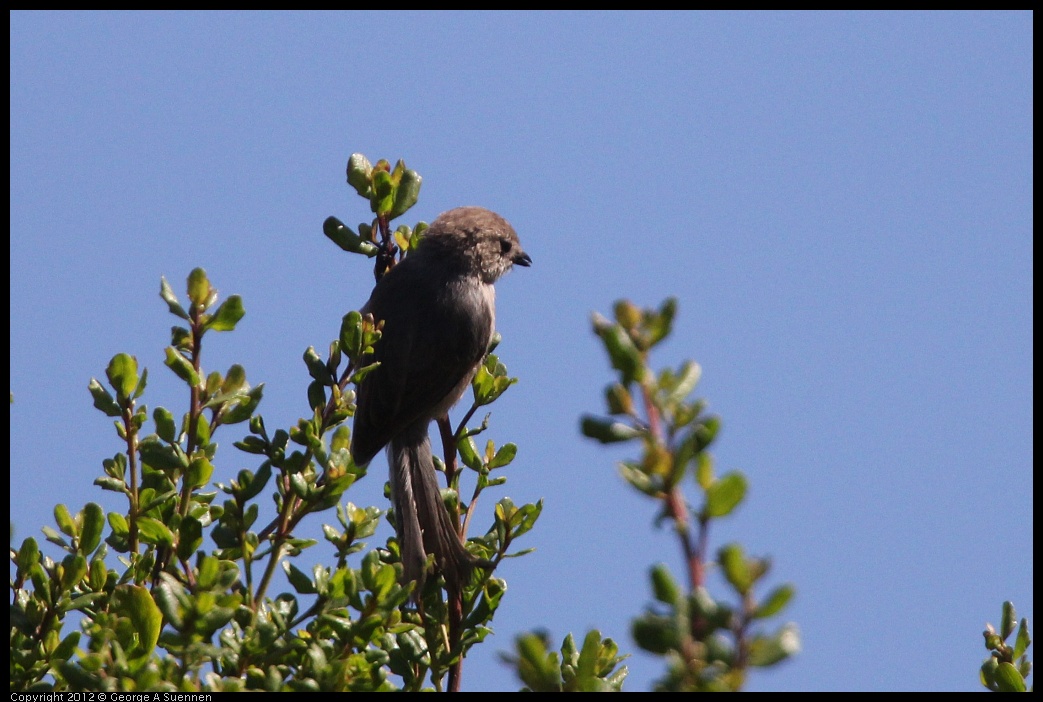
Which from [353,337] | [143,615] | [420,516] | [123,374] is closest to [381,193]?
[353,337]

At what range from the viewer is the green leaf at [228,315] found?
2.71 meters

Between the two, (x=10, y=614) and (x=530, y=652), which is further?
(x=10, y=614)

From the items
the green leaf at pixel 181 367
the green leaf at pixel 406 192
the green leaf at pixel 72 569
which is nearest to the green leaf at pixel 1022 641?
the green leaf at pixel 181 367

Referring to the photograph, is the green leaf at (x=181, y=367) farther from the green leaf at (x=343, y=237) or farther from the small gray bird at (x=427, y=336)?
the small gray bird at (x=427, y=336)

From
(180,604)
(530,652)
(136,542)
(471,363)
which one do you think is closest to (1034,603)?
(530,652)

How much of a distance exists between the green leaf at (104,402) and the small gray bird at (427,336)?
1.73m

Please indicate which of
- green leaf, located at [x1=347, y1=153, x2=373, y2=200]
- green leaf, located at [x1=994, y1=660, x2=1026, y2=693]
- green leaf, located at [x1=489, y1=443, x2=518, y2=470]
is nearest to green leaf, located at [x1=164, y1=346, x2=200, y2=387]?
green leaf, located at [x1=489, y1=443, x2=518, y2=470]

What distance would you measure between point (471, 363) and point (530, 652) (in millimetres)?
4072

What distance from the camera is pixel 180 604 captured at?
203cm

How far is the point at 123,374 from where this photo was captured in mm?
2748

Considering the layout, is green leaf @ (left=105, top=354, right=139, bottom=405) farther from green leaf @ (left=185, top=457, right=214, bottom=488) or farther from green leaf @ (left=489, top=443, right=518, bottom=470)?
green leaf @ (left=489, top=443, right=518, bottom=470)
